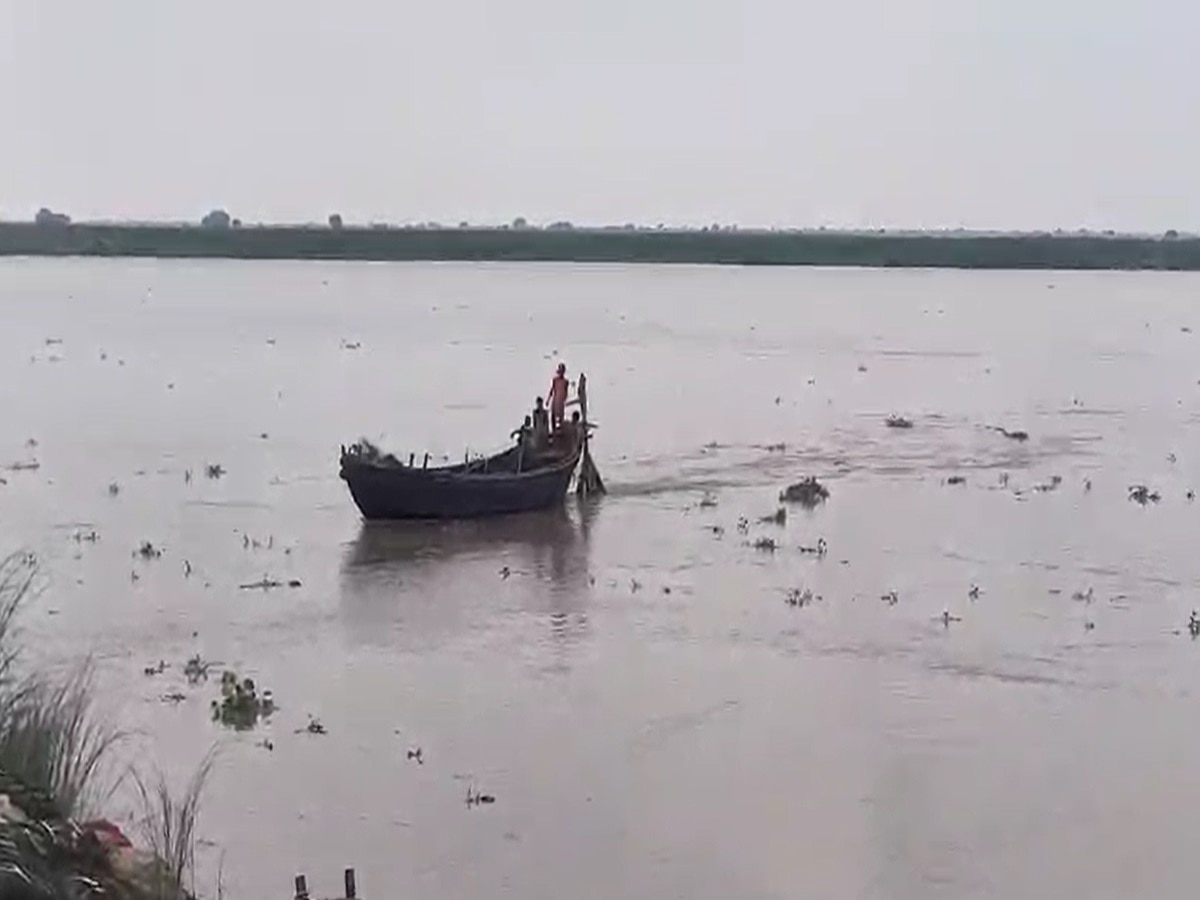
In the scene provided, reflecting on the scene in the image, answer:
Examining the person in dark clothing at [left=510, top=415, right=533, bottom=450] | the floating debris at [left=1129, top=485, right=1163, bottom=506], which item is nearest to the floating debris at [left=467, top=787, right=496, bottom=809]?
the person in dark clothing at [left=510, top=415, right=533, bottom=450]

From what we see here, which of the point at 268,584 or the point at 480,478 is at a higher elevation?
the point at 480,478

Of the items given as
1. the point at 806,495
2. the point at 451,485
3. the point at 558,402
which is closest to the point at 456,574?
the point at 451,485

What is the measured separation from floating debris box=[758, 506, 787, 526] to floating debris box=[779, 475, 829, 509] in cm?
104

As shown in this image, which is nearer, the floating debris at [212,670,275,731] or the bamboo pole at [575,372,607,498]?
the floating debris at [212,670,275,731]

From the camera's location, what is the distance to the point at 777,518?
24.0 metres

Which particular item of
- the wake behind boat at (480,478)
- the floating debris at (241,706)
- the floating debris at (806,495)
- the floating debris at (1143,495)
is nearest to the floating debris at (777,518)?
the floating debris at (806,495)

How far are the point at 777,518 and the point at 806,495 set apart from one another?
1.91m

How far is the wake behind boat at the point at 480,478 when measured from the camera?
2289 cm

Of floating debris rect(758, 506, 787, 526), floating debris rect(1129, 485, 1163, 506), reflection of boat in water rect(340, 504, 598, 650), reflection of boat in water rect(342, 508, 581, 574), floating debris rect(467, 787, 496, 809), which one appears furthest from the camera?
floating debris rect(1129, 485, 1163, 506)

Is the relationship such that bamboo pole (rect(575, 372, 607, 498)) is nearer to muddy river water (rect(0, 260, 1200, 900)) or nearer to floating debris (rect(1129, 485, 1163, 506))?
muddy river water (rect(0, 260, 1200, 900))

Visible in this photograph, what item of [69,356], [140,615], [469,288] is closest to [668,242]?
[469,288]

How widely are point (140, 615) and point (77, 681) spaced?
24.0 feet

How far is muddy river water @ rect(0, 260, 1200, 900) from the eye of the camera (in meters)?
11.2

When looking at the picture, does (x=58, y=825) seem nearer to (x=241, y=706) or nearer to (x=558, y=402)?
(x=241, y=706)
